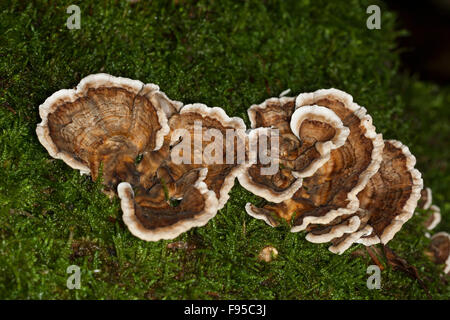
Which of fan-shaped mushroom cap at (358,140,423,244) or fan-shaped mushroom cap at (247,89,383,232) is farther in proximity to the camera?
fan-shaped mushroom cap at (358,140,423,244)

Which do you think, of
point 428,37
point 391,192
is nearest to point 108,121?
point 391,192

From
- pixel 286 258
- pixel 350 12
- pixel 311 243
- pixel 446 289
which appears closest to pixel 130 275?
pixel 286 258

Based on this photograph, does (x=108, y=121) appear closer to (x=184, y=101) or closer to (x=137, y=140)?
(x=137, y=140)

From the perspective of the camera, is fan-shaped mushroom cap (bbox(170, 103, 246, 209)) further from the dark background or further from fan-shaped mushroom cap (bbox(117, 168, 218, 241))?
the dark background

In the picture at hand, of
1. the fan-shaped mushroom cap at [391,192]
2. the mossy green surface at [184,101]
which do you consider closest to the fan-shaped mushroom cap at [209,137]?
the mossy green surface at [184,101]

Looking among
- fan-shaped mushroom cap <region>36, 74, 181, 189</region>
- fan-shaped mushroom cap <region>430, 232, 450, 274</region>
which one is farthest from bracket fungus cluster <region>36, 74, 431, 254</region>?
fan-shaped mushroom cap <region>430, 232, 450, 274</region>

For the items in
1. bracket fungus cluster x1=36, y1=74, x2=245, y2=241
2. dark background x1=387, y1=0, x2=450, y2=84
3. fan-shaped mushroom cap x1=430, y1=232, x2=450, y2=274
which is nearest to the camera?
bracket fungus cluster x1=36, y1=74, x2=245, y2=241

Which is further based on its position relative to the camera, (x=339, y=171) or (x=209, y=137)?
(x=339, y=171)
